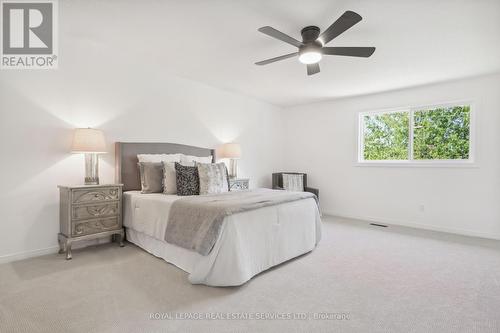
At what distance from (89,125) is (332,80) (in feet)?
11.4

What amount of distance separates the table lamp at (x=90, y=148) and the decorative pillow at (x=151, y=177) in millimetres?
503

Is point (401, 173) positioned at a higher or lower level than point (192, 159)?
lower

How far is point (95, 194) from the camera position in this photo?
3.02m

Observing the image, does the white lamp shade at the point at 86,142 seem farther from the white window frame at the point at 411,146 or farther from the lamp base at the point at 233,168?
the white window frame at the point at 411,146

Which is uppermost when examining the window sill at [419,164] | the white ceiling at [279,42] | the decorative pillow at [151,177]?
the white ceiling at [279,42]

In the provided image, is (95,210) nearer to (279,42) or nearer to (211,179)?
(211,179)

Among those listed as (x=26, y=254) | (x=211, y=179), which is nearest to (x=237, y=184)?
(x=211, y=179)

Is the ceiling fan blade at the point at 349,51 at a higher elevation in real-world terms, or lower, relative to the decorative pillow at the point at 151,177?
higher

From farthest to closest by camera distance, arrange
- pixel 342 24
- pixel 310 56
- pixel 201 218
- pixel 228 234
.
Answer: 1. pixel 310 56
2. pixel 201 218
3. pixel 228 234
4. pixel 342 24

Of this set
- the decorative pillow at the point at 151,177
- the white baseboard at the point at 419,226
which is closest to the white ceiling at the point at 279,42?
the decorative pillow at the point at 151,177

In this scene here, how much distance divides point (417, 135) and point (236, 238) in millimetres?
3977

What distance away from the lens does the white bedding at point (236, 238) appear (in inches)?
88.7

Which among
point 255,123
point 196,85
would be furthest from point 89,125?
point 255,123

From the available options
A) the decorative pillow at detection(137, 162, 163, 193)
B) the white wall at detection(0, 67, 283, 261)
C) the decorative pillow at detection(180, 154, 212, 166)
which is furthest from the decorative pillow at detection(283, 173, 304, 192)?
the decorative pillow at detection(137, 162, 163, 193)
